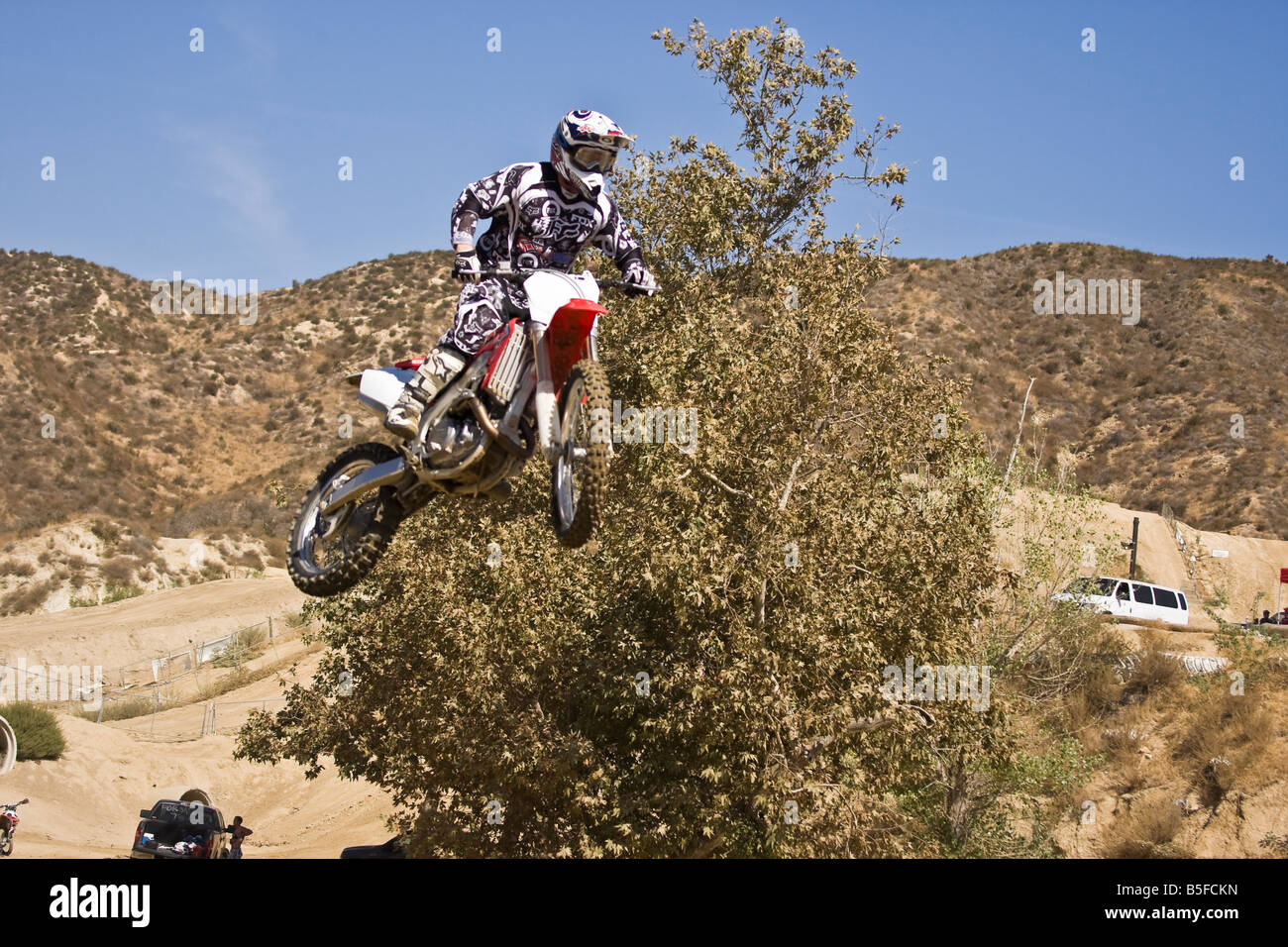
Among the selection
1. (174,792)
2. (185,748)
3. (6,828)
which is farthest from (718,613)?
(185,748)

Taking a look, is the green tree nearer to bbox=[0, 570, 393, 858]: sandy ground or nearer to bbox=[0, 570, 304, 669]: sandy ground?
bbox=[0, 570, 393, 858]: sandy ground

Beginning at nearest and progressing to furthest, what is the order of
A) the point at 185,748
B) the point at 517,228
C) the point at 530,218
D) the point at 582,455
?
the point at 582,455 < the point at 530,218 < the point at 517,228 < the point at 185,748

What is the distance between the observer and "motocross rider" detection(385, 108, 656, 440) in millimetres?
9539

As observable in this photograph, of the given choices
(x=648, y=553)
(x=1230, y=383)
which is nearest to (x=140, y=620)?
(x=648, y=553)

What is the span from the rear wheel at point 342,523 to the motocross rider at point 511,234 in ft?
2.65

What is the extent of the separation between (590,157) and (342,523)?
11.9 feet

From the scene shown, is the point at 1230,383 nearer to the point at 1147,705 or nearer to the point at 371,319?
the point at 1147,705

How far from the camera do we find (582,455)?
8867mm

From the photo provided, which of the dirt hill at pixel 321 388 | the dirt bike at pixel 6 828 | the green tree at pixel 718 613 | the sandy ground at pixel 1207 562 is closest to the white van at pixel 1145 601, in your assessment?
the sandy ground at pixel 1207 562

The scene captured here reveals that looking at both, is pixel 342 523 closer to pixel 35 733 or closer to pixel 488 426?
pixel 488 426

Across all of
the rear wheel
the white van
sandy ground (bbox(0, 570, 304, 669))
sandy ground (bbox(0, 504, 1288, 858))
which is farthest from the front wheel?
sandy ground (bbox(0, 570, 304, 669))

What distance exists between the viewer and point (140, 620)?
65.4 m

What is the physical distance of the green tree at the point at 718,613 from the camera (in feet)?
71.3
